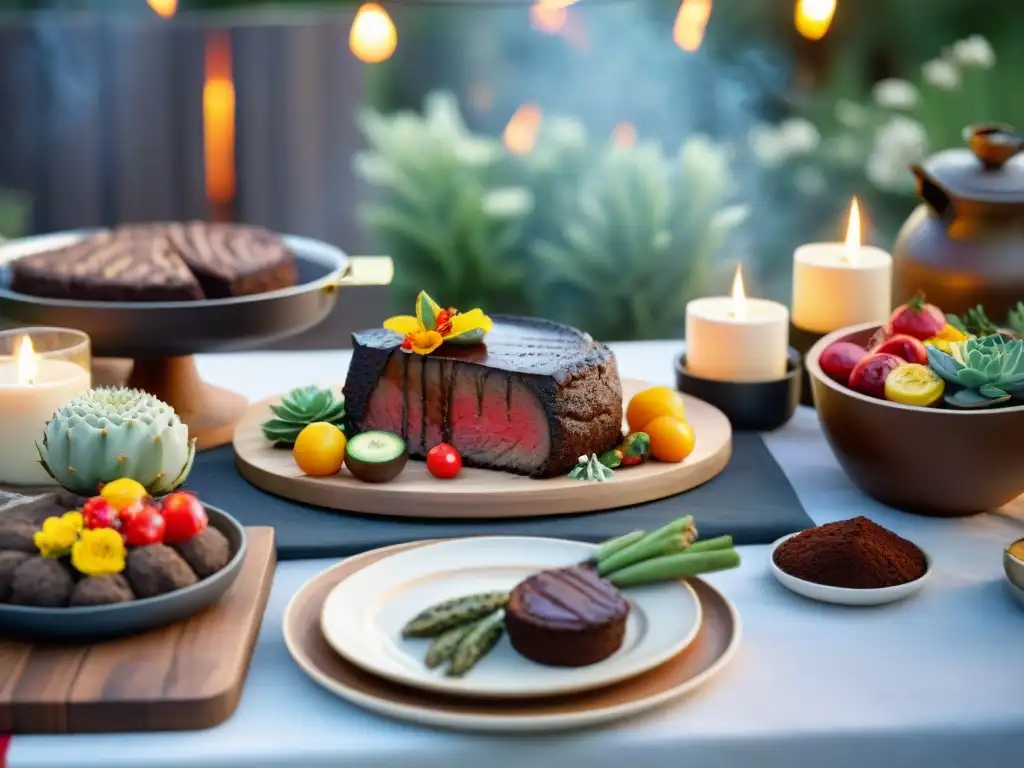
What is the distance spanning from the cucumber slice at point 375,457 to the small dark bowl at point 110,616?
0.40 meters

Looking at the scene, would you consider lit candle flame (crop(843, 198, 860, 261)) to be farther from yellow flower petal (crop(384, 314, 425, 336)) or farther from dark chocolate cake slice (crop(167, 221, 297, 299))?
dark chocolate cake slice (crop(167, 221, 297, 299))

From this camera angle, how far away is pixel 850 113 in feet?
17.7

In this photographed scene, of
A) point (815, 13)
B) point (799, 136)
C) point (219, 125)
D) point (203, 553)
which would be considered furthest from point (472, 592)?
point (799, 136)

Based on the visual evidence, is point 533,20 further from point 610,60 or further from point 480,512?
point 480,512

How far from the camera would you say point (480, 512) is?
69.5 inches

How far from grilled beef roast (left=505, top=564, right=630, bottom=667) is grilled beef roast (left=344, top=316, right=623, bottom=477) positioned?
0.50 meters

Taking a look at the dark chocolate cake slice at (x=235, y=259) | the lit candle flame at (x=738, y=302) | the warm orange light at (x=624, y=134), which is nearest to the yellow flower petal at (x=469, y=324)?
the dark chocolate cake slice at (x=235, y=259)

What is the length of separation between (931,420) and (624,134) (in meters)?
4.02

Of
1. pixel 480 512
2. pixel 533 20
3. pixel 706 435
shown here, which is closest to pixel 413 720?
pixel 480 512

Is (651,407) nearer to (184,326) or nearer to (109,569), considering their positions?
(184,326)

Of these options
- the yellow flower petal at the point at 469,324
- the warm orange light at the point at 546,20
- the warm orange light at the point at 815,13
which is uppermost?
the warm orange light at the point at 815,13

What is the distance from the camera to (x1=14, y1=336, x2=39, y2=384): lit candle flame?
1.81m

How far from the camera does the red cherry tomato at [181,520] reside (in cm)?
139

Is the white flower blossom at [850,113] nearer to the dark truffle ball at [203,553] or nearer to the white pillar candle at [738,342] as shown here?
the white pillar candle at [738,342]
